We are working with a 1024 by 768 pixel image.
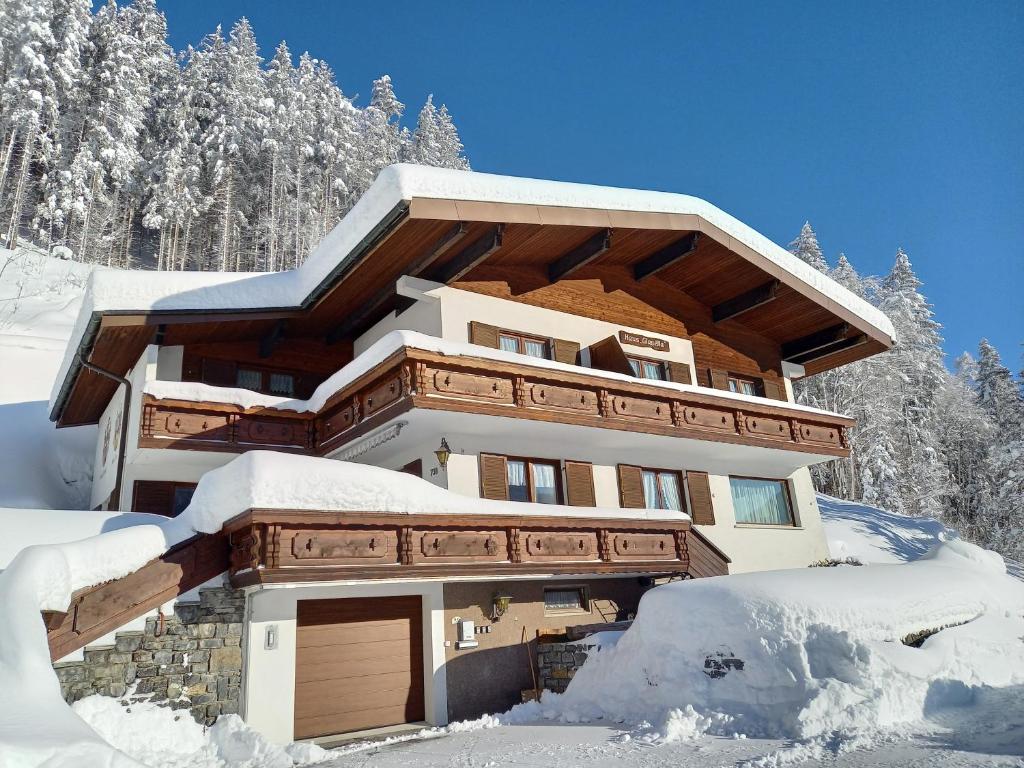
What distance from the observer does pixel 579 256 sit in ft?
53.2

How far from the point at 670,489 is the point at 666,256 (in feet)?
18.3

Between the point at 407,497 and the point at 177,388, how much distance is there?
572 cm

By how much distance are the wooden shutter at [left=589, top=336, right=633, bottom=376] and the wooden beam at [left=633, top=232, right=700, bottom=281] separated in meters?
2.46

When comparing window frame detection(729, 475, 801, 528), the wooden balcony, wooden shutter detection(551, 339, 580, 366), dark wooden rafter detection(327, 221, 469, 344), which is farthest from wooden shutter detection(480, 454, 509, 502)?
window frame detection(729, 475, 801, 528)

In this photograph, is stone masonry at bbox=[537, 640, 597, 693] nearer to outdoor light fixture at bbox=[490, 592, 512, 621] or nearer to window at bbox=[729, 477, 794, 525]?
outdoor light fixture at bbox=[490, 592, 512, 621]

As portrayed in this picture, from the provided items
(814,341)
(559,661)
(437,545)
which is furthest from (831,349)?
(437,545)

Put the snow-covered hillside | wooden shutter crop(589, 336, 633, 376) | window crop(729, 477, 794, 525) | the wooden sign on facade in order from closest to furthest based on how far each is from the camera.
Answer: wooden shutter crop(589, 336, 633, 376), the wooden sign on facade, window crop(729, 477, 794, 525), the snow-covered hillside

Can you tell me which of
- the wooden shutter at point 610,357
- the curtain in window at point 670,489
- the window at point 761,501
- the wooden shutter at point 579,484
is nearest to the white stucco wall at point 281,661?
the wooden shutter at point 579,484

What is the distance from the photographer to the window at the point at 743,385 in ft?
66.3

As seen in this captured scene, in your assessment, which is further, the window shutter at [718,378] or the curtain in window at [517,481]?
the window shutter at [718,378]

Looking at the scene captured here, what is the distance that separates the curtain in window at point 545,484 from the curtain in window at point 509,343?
2.60 m

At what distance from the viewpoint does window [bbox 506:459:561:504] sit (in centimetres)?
1453

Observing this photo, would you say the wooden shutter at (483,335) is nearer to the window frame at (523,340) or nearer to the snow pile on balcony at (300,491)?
the window frame at (523,340)

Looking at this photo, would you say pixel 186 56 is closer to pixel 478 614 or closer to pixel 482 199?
pixel 482 199
